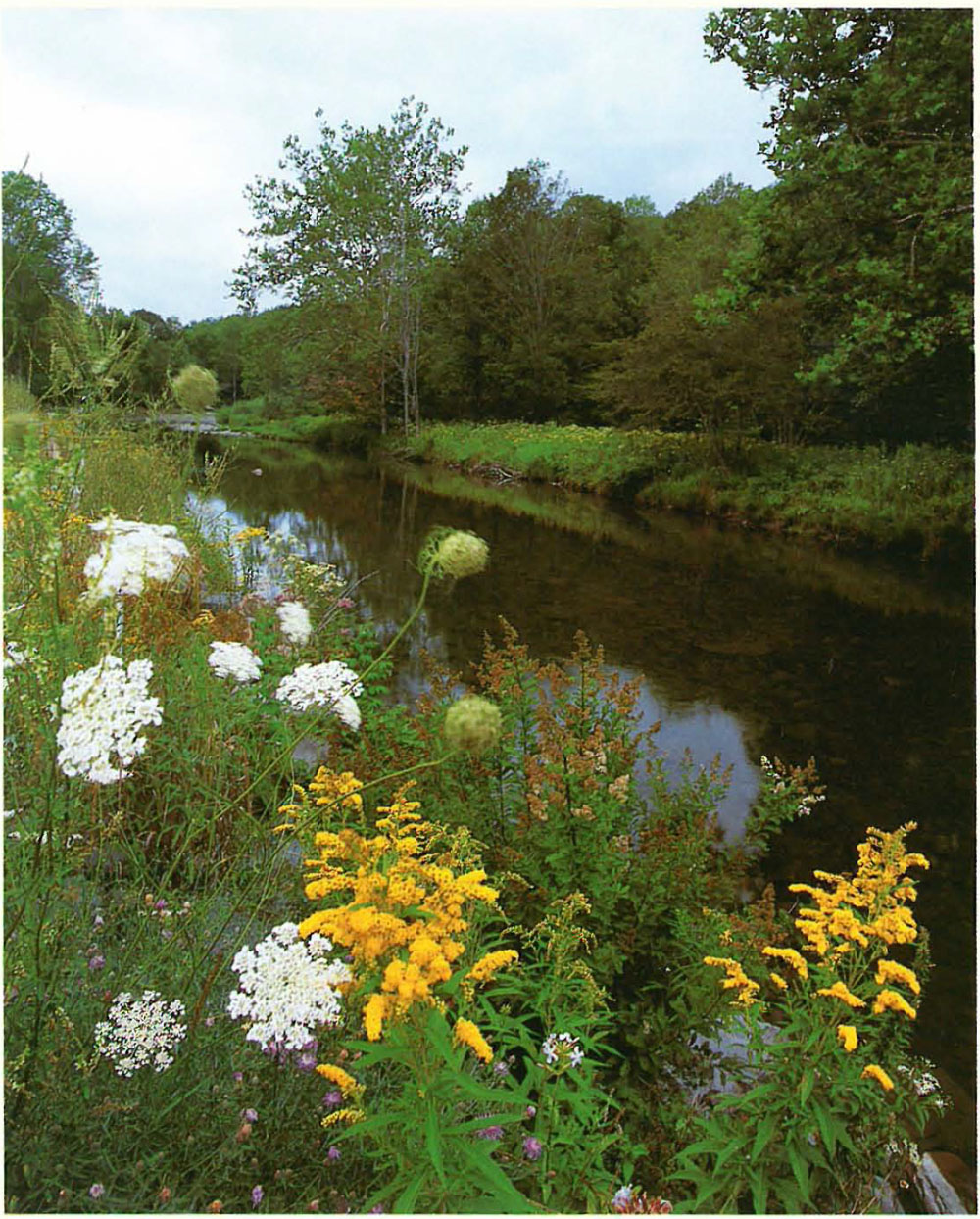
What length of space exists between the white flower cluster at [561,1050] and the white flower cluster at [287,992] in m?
0.60

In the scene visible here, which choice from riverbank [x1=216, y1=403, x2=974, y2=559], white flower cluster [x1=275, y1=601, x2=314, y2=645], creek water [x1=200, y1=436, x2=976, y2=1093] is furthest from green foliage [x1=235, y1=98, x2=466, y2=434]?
white flower cluster [x1=275, y1=601, x2=314, y2=645]

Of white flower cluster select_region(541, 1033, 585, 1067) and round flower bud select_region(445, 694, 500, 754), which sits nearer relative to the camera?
round flower bud select_region(445, 694, 500, 754)

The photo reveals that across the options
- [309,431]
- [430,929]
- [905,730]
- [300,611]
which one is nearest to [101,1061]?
[430,929]

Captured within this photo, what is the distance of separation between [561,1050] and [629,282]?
28353 mm

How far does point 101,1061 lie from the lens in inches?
62.6

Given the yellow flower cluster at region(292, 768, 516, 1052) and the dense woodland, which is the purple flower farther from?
the dense woodland

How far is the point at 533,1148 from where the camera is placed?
1697 millimetres

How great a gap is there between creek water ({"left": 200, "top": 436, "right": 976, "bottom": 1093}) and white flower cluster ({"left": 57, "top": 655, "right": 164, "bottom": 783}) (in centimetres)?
306

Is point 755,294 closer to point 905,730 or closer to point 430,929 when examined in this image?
point 905,730

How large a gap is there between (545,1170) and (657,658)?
571 centimetres

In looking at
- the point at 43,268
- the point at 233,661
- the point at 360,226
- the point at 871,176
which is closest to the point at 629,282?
the point at 360,226

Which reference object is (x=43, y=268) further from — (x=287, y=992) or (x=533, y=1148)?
(x=533, y=1148)

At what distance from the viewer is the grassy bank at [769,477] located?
446 inches

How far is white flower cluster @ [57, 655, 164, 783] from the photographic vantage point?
1.38 metres
